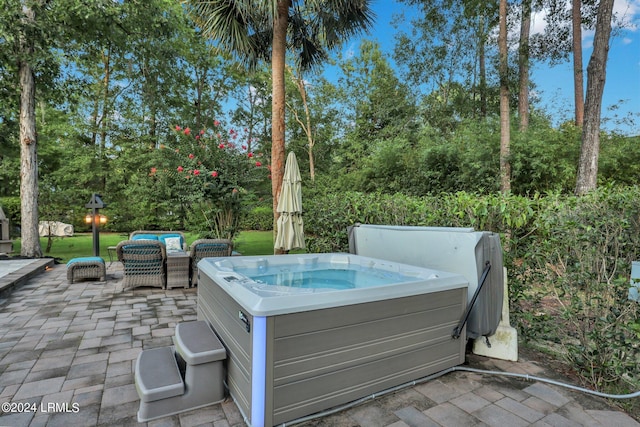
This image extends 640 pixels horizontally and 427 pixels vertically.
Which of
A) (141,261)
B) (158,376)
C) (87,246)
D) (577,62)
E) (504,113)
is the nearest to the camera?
(158,376)

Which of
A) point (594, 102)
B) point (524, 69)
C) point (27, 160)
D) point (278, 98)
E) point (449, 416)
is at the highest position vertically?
point (524, 69)

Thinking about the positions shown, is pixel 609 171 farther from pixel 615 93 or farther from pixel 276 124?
pixel 276 124

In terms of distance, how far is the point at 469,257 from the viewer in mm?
2686

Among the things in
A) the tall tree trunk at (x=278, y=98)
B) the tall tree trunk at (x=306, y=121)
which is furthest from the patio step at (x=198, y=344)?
the tall tree trunk at (x=306, y=121)

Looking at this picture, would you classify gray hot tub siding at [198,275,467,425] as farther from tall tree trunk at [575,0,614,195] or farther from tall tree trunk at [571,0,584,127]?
tall tree trunk at [571,0,584,127]

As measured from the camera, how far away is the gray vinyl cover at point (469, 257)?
261 cm

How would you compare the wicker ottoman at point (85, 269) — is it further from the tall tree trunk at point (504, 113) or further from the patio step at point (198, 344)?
the tall tree trunk at point (504, 113)

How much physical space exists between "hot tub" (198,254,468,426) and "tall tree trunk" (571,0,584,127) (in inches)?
322

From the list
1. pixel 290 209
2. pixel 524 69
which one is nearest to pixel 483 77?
pixel 524 69

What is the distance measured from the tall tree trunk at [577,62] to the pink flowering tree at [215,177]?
7918 millimetres

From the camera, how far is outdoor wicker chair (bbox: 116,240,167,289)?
15.5ft

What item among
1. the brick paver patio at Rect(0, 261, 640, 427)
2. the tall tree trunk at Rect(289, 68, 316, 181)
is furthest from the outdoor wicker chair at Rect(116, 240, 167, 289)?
the tall tree trunk at Rect(289, 68, 316, 181)

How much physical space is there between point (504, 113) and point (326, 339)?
7490 millimetres

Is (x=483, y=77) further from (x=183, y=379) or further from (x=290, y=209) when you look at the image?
(x=183, y=379)
